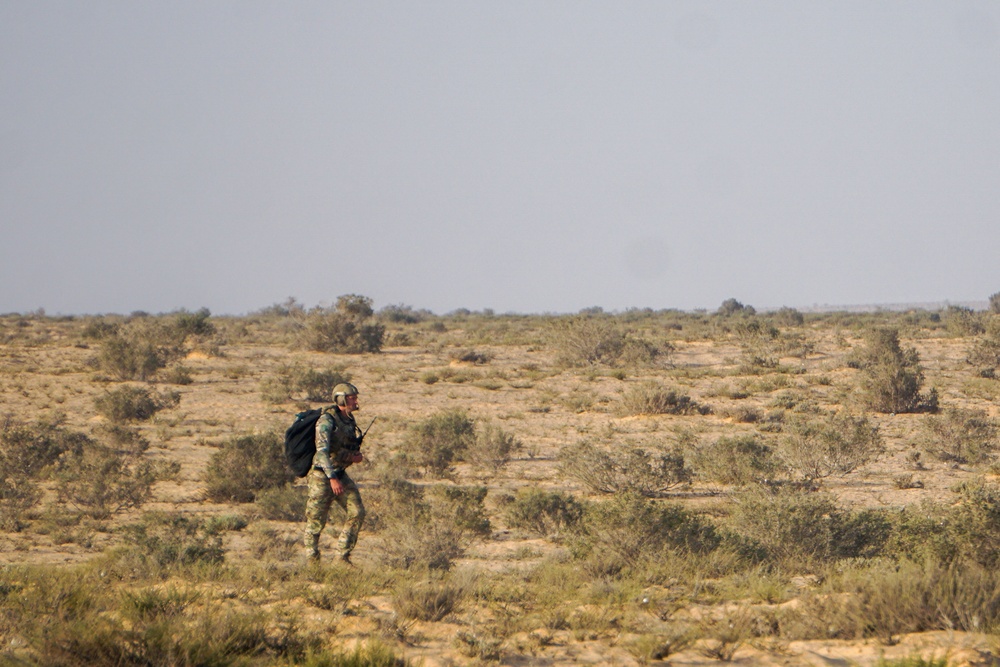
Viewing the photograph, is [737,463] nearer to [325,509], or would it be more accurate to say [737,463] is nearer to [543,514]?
[543,514]

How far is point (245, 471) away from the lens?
14.3m

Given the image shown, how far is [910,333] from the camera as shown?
4491 cm

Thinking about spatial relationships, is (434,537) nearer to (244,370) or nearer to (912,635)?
(912,635)

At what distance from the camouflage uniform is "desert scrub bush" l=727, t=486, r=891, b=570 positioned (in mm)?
3733

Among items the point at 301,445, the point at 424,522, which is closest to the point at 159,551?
the point at 301,445

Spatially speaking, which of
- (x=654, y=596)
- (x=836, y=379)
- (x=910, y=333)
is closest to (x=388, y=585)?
(x=654, y=596)

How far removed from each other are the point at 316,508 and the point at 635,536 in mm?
3017

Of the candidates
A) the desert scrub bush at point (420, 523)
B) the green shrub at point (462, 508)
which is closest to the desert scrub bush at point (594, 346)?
the desert scrub bush at point (420, 523)

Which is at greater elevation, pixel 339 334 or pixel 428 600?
pixel 339 334

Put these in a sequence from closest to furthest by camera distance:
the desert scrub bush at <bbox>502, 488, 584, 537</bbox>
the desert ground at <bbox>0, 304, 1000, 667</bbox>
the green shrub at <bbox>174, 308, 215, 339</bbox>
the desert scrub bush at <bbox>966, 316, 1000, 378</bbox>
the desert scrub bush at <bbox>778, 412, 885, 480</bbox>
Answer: the desert ground at <bbox>0, 304, 1000, 667</bbox>
the desert scrub bush at <bbox>502, 488, 584, 537</bbox>
the desert scrub bush at <bbox>778, 412, 885, 480</bbox>
the desert scrub bush at <bbox>966, 316, 1000, 378</bbox>
the green shrub at <bbox>174, 308, 215, 339</bbox>

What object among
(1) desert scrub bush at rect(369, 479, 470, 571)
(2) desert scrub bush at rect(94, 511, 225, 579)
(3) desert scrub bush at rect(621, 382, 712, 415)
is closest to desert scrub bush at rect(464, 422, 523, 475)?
(1) desert scrub bush at rect(369, 479, 470, 571)

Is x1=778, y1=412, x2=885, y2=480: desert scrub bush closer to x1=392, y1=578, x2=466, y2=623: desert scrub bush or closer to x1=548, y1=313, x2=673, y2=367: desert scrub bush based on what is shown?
x1=392, y1=578, x2=466, y2=623: desert scrub bush

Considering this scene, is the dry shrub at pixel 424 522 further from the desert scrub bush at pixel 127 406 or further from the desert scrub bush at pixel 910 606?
the desert scrub bush at pixel 127 406

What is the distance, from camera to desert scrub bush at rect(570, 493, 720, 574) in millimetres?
9055
